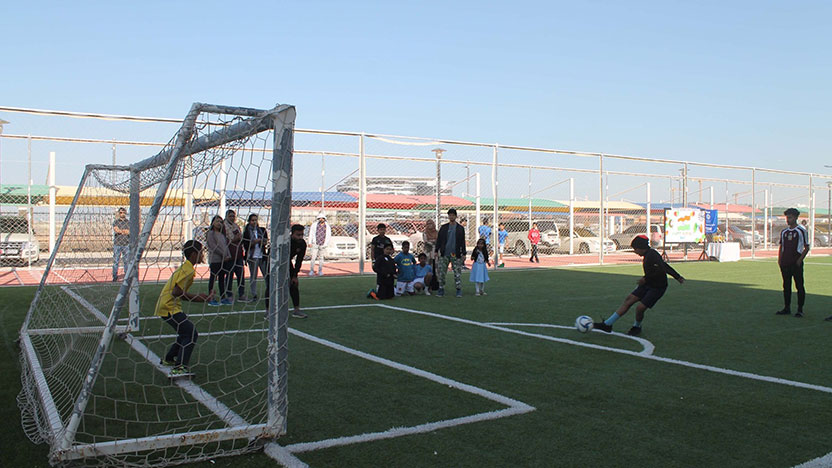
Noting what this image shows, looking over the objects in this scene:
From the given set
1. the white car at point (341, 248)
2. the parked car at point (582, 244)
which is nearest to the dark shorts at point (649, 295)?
the white car at point (341, 248)

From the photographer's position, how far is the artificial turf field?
4312 millimetres

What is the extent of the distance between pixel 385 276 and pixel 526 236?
17.7 meters

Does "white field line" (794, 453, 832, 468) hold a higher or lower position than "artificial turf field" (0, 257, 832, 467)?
lower

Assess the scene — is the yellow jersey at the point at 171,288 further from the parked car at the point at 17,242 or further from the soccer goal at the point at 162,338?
the parked car at the point at 17,242

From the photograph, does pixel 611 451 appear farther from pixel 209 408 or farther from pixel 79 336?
pixel 79 336

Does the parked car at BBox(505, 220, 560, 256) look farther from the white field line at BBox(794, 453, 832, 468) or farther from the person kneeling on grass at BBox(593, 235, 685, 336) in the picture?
the white field line at BBox(794, 453, 832, 468)

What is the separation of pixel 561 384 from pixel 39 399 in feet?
15.0

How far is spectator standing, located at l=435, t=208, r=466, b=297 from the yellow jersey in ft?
25.0

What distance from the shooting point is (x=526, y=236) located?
1164 inches

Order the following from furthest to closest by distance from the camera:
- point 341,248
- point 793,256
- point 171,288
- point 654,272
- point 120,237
A: point 341,248 < point 793,256 < point 120,237 < point 654,272 < point 171,288

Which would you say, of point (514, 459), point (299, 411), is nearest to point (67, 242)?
point (299, 411)

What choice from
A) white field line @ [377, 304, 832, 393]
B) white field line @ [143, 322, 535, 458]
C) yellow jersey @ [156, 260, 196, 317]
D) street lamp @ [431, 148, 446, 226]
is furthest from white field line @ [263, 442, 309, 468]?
street lamp @ [431, 148, 446, 226]

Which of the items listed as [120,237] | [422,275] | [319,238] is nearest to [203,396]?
[120,237]

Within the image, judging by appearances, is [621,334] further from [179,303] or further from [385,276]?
[179,303]
